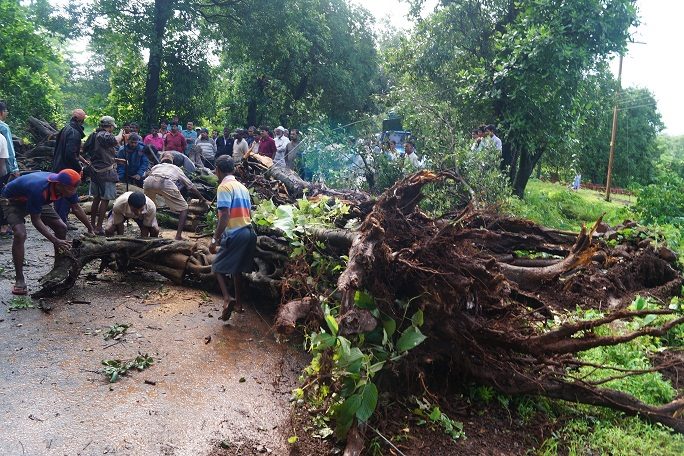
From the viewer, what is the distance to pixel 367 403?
3203 millimetres

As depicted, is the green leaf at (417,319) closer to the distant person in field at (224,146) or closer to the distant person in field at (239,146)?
the distant person in field at (239,146)

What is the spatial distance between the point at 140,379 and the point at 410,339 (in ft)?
7.84

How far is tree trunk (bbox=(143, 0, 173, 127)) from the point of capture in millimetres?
16109

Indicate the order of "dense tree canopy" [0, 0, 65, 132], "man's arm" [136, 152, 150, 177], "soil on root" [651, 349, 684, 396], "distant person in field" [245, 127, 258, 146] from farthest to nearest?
"dense tree canopy" [0, 0, 65, 132] < "distant person in field" [245, 127, 258, 146] < "man's arm" [136, 152, 150, 177] < "soil on root" [651, 349, 684, 396]

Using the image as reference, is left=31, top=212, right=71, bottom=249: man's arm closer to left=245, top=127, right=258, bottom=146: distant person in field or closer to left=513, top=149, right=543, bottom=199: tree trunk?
left=245, top=127, right=258, bottom=146: distant person in field

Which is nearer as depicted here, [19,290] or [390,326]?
[390,326]

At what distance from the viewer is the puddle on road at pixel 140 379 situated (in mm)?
3420

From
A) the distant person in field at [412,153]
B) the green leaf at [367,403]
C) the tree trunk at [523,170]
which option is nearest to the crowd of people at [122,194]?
the green leaf at [367,403]

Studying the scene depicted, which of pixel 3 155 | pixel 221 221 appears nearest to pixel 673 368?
pixel 221 221

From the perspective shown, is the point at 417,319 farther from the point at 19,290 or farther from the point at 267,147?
the point at 267,147

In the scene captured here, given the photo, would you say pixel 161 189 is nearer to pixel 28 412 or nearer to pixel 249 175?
pixel 249 175

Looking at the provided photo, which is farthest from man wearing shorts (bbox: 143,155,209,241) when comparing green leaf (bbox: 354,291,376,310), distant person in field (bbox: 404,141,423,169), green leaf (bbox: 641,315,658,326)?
green leaf (bbox: 641,315,658,326)

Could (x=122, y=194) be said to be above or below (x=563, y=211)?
below

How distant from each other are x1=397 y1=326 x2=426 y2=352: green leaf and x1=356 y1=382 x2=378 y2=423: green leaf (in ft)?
1.29
